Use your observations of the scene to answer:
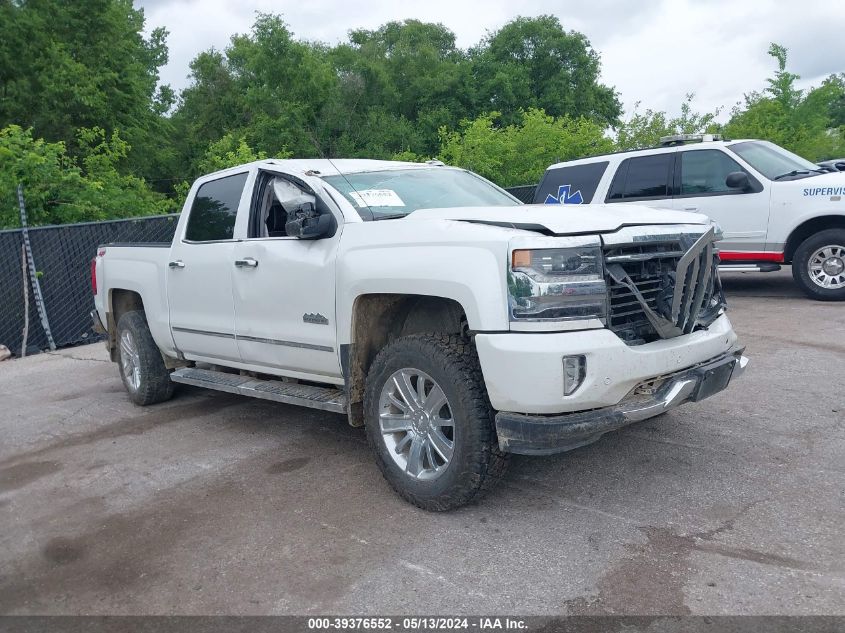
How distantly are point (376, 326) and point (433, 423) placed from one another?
2.62 ft

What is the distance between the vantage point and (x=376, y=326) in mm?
4527

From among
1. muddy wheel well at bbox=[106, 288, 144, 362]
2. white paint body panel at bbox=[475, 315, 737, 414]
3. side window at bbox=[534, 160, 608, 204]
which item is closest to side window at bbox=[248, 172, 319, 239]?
white paint body panel at bbox=[475, 315, 737, 414]

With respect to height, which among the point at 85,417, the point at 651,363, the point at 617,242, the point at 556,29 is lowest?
the point at 85,417

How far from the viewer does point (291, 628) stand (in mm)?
3039

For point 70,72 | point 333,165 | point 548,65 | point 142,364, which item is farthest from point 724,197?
point 548,65

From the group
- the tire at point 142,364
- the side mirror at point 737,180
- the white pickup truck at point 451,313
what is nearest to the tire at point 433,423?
the white pickup truck at point 451,313

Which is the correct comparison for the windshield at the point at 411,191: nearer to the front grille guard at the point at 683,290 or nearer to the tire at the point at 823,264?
the front grille guard at the point at 683,290

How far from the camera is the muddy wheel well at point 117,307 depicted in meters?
7.15

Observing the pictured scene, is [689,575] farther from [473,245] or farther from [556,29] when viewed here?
[556,29]

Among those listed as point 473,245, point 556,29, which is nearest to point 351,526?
point 473,245

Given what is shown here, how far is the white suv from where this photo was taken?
918cm

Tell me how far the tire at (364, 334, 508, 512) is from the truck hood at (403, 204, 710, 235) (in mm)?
679

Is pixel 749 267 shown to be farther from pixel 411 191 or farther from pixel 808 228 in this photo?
pixel 411 191

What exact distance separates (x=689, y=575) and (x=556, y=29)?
51007 millimetres
